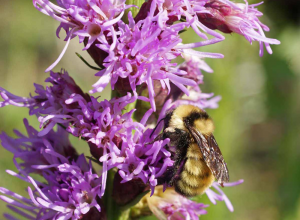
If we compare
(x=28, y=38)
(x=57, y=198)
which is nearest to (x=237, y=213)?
(x=57, y=198)

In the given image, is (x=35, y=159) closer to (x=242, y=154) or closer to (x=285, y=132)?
(x=285, y=132)

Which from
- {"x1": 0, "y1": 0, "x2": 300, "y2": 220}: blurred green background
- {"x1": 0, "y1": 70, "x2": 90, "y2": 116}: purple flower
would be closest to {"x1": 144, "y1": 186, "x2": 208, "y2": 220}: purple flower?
{"x1": 0, "y1": 70, "x2": 90, "y2": 116}: purple flower

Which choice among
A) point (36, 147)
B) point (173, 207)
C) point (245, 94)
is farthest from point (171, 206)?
point (245, 94)

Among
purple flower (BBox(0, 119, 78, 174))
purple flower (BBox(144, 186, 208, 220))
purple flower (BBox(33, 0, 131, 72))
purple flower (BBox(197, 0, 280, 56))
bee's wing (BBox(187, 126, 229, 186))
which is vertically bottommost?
purple flower (BBox(144, 186, 208, 220))

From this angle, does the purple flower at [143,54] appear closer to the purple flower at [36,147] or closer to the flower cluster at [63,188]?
the flower cluster at [63,188]

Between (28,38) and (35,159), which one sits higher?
(35,159)

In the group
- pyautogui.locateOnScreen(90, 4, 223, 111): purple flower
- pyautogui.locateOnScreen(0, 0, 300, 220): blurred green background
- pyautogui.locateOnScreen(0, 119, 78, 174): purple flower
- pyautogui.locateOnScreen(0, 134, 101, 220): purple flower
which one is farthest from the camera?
pyautogui.locateOnScreen(0, 0, 300, 220): blurred green background

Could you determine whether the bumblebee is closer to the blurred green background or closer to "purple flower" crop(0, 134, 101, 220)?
"purple flower" crop(0, 134, 101, 220)

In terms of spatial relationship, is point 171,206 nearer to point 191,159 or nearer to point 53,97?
point 191,159
